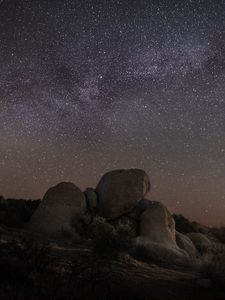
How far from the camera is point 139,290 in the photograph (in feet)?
45.6

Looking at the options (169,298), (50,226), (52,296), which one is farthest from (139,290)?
(50,226)

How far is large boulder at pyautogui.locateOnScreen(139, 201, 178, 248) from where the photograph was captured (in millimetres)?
28422

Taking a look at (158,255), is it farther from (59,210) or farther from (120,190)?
(59,210)

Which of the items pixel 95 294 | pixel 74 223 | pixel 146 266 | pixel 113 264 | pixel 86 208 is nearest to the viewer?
pixel 95 294

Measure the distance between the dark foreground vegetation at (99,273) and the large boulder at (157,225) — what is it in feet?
10.1

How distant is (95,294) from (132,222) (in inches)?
744

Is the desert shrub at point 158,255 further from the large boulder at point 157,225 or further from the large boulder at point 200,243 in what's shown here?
the large boulder at point 200,243

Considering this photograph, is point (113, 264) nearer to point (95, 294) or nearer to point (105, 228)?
point (95, 294)

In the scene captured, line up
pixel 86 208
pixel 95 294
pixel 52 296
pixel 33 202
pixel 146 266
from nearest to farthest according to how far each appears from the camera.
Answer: pixel 52 296, pixel 95 294, pixel 146 266, pixel 86 208, pixel 33 202

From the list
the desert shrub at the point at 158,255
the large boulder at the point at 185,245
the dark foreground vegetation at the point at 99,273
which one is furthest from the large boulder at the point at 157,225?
the dark foreground vegetation at the point at 99,273

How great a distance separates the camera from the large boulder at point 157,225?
93.2 ft

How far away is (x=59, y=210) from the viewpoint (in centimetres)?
3086

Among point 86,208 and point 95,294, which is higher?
point 86,208

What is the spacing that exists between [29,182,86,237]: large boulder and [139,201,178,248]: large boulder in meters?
4.50
